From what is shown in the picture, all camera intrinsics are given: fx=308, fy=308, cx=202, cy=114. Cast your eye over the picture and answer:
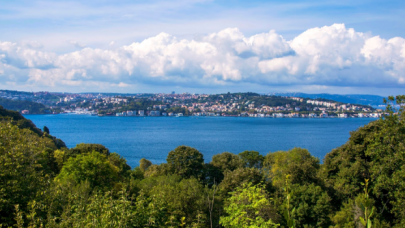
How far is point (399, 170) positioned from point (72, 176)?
18.3 meters

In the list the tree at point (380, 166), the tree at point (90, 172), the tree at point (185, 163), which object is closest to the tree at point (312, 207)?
the tree at point (380, 166)

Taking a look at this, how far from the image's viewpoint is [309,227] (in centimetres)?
1797

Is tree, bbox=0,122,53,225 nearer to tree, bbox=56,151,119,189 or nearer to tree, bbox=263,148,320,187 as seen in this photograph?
tree, bbox=56,151,119,189

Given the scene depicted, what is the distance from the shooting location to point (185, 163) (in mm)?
27578

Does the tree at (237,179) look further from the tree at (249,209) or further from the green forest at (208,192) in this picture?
the tree at (249,209)

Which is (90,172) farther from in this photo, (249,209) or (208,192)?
(249,209)

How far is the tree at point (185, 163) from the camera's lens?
27.3m

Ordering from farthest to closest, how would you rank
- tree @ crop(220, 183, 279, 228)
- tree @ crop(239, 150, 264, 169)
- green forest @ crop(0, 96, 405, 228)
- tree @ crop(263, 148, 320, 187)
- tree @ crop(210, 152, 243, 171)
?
tree @ crop(239, 150, 264, 169) < tree @ crop(210, 152, 243, 171) < tree @ crop(263, 148, 320, 187) < tree @ crop(220, 183, 279, 228) < green forest @ crop(0, 96, 405, 228)

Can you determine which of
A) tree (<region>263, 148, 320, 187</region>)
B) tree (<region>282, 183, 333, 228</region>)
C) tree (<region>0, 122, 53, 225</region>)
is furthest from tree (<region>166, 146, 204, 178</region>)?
tree (<region>0, 122, 53, 225</region>)

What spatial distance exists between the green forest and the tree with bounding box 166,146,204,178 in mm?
274

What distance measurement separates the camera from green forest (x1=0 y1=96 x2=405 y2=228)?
10031 mm

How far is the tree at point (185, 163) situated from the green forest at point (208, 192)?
0.27 meters

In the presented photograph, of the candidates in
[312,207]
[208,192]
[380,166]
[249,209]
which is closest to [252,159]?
[312,207]

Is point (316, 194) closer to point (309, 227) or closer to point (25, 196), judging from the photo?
point (309, 227)
